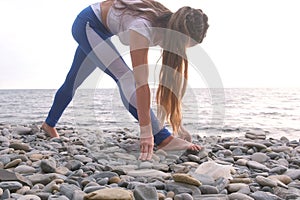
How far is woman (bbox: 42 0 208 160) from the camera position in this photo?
215 centimetres

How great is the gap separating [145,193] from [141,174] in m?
0.37

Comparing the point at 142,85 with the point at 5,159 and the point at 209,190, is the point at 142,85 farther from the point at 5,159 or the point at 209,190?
the point at 5,159

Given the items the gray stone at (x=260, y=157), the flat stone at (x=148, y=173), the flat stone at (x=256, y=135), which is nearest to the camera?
the flat stone at (x=148, y=173)

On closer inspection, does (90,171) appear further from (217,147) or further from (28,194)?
(217,147)

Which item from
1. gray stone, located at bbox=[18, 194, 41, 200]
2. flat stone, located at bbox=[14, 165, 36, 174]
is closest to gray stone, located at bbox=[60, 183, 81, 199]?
gray stone, located at bbox=[18, 194, 41, 200]

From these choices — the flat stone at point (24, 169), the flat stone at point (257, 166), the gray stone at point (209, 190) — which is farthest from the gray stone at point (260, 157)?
the flat stone at point (24, 169)

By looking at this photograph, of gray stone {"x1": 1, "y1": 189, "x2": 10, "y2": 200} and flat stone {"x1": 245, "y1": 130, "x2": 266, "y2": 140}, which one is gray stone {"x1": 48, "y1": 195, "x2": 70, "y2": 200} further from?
flat stone {"x1": 245, "y1": 130, "x2": 266, "y2": 140}

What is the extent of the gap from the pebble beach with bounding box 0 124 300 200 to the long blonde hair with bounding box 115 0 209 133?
33 cm

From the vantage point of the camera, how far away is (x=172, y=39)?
224 cm

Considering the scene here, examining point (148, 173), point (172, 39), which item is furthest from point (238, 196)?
point (172, 39)

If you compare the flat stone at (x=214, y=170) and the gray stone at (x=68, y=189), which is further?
the flat stone at (x=214, y=170)

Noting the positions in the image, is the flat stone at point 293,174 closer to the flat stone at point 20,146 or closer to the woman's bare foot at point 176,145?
the woman's bare foot at point 176,145

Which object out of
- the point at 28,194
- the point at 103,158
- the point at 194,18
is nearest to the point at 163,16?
the point at 194,18

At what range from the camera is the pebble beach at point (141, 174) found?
1.54 metres
